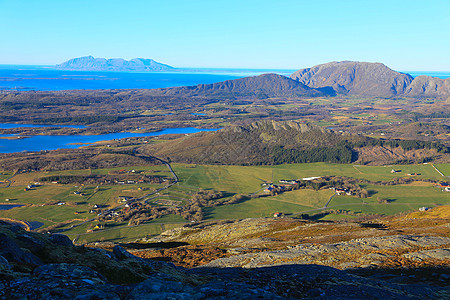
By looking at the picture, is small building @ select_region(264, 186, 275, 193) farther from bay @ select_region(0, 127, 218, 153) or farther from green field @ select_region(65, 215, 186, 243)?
bay @ select_region(0, 127, 218, 153)

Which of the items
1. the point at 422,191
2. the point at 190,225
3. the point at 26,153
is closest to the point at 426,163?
the point at 422,191

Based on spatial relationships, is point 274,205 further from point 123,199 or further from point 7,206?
point 7,206

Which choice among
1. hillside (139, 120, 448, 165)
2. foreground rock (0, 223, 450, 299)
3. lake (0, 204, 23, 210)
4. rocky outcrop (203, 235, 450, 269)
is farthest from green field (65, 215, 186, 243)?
hillside (139, 120, 448, 165)

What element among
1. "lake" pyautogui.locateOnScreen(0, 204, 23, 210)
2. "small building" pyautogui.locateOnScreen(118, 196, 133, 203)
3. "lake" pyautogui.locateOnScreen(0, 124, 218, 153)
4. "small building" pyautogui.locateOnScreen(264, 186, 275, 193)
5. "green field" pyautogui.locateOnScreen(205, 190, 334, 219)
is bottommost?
"green field" pyautogui.locateOnScreen(205, 190, 334, 219)

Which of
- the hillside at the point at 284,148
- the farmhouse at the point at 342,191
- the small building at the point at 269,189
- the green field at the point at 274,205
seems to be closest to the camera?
the green field at the point at 274,205

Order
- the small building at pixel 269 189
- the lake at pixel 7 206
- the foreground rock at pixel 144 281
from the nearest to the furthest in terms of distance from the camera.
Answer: the foreground rock at pixel 144 281
the lake at pixel 7 206
the small building at pixel 269 189

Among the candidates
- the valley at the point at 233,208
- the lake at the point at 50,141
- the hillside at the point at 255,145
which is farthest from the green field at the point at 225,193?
the lake at the point at 50,141

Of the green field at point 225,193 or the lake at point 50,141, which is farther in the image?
the lake at point 50,141

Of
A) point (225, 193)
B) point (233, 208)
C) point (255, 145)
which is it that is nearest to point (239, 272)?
point (233, 208)

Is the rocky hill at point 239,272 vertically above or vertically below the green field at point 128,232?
above

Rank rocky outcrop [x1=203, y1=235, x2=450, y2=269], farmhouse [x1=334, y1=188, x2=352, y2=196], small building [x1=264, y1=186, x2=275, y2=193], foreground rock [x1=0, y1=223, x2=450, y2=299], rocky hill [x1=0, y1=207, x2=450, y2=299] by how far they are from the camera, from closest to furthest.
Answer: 1. foreground rock [x1=0, y1=223, x2=450, y2=299]
2. rocky hill [x1=0, y1=207, x2=450, y2=299]
3. rocky outcrop [x1=203, y1=235, x2=450, y2=269]
4. farmhouse [x1=334, y1=188, x2=352, y2=196]
5. small building [x1=264, y1=186, x2=275, y2=193]

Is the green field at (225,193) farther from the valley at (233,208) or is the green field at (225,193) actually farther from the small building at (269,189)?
the small building at (269,189)
